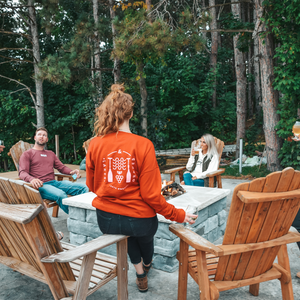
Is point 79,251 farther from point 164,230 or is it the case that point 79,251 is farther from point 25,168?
point 25,168

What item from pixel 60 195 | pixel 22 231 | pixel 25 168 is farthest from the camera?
pixel 25 168

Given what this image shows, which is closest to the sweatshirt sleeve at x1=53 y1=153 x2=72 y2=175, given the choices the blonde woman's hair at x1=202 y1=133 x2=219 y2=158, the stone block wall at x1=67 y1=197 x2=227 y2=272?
the stone block wall at x1=67 y1=197 x2=227 y2=272

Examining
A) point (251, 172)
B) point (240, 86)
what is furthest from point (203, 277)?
point (240, 86)

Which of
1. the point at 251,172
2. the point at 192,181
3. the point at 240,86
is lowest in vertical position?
the point at 251,172

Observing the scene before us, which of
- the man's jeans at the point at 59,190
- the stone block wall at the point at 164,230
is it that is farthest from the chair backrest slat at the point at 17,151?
the stone block wall at the point at 164,230

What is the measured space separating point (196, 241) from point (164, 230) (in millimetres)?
894

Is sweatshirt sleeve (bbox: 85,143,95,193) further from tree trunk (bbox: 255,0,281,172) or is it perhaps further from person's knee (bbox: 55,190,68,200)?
tree trunk (bbox: 255,0,281,172)

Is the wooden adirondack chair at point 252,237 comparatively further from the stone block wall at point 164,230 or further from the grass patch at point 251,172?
the grass patch at point 251,172

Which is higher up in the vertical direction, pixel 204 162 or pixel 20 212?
pixel 20 212

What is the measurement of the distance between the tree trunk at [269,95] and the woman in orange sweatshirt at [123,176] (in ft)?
17.7

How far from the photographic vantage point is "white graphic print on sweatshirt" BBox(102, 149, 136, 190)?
1642 mm

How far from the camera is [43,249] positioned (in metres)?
1.39

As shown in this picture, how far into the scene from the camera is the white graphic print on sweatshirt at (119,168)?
1642 mm

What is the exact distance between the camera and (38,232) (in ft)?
4.49
